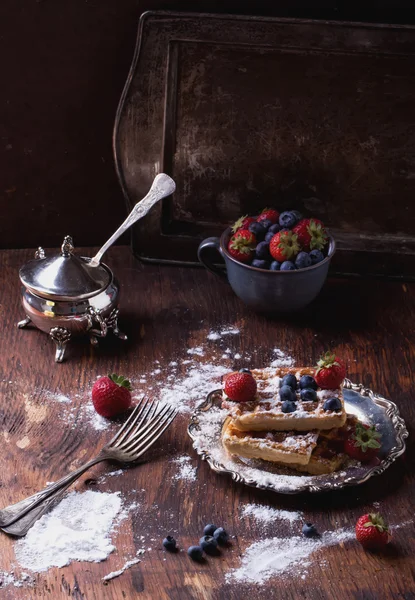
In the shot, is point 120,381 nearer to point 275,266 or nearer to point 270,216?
point 275,266

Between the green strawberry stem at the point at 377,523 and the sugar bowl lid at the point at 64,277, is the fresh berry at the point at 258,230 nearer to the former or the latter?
the sugar bowl lid at the point at 64,277

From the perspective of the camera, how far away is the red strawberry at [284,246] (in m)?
1.84

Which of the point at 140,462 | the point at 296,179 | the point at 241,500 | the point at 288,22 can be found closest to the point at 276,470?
the point at 241,500

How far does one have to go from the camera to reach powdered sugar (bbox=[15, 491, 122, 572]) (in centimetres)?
133

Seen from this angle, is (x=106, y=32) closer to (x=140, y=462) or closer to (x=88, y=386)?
(x=88, y=386)

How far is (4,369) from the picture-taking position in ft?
5.77

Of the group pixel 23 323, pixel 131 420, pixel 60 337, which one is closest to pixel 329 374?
pixel 131 420

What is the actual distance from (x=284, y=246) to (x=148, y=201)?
12.9 inches

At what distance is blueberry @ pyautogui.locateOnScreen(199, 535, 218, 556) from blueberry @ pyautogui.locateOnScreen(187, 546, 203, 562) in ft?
0.03

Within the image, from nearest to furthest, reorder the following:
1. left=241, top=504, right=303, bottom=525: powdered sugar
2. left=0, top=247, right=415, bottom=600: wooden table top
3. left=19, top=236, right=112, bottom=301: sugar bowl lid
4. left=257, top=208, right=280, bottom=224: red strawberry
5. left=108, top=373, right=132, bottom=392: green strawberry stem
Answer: left=0, top=247, right=415, bottom=600: wooden table top
left=241, top=504, right=303, bottom=525: powdered sugar
left=108, top=373, right=132, bottom=392: green strawberry stem
left=19, top=236, right=112, bottom=301: sugar bowl lid
left=257, top=208, right=280, bottom=224: red strawberry

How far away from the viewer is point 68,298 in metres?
1.81

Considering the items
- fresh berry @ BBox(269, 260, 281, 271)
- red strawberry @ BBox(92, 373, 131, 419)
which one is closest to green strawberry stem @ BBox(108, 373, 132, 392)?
red strawberry @ BBox(92, 373, 131, 419)

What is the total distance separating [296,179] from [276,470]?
0.79 m

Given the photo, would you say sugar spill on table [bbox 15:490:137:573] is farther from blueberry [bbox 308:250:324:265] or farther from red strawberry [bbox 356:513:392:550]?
blueberry [bbox 308:250:324:265]
